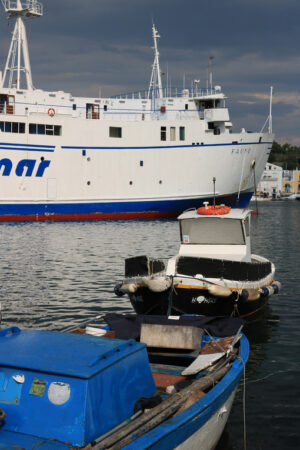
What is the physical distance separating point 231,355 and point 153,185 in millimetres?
42169

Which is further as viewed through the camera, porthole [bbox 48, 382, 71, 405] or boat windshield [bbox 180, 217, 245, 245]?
boat windshield [bbox 180, 217, 245, 245]

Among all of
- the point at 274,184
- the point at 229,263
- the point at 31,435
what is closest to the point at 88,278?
the point at 229,263

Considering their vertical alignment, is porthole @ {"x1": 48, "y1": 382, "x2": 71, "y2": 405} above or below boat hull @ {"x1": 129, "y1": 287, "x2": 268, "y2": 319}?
above

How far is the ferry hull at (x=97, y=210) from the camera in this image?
152ft

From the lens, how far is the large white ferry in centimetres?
4600

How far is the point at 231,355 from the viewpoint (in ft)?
26.9

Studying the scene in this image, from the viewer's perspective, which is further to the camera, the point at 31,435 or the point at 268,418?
the point at 268,418

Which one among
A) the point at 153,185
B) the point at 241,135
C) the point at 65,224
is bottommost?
the point at 65,224

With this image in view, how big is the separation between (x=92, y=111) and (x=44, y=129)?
7388 millimetres

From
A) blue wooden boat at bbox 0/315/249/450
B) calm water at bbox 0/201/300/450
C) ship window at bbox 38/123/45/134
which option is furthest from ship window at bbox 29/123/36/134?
blue wooden boat at bbox 0/315/249/450

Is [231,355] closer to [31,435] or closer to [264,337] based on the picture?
[31,435]

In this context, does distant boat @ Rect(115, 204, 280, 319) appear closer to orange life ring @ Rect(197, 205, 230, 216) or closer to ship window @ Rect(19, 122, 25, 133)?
orange life ring @ Rect(197, 205, 230, 216)

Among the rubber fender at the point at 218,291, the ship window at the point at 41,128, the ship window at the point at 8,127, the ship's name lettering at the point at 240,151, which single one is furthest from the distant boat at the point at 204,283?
the ship's name lettering at the point at 240,151

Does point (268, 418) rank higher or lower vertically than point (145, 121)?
lower
